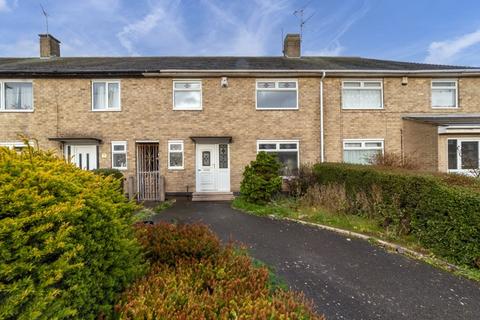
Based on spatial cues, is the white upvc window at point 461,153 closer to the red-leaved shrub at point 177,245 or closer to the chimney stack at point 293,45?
the chimney stack at point 293,45

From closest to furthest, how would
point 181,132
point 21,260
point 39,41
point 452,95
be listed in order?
point 21,260
point 181,132
point 452,95
point 39,41

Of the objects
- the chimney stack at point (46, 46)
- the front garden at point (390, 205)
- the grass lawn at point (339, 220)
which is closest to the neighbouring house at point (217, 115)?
the front garden at point (390, 205)

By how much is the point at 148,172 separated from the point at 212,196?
3052mm

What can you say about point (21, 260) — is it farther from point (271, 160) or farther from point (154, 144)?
point (154, 144)

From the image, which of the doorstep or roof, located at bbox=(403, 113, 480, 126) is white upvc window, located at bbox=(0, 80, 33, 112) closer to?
the doorstep

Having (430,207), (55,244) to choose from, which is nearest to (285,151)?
(430,207)

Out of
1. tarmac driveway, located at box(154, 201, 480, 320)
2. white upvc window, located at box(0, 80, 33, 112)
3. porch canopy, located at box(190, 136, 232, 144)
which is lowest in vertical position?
tarmac driveway, located at box(154, 201, 480, 320)

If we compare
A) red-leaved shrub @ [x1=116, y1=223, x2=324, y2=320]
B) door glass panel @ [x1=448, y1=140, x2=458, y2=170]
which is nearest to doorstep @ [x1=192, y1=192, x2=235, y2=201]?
red-leaved shrub @ [x1=116, y1=223, x2=324, y2=320]

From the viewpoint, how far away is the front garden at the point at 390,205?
4.24 m

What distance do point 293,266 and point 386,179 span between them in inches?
132

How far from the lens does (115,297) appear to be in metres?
2.08

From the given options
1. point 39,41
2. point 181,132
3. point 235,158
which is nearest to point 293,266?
point 235,158

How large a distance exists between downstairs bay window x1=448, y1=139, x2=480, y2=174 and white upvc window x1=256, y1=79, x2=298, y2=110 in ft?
22.7

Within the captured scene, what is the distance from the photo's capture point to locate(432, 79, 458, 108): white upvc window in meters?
12.2
